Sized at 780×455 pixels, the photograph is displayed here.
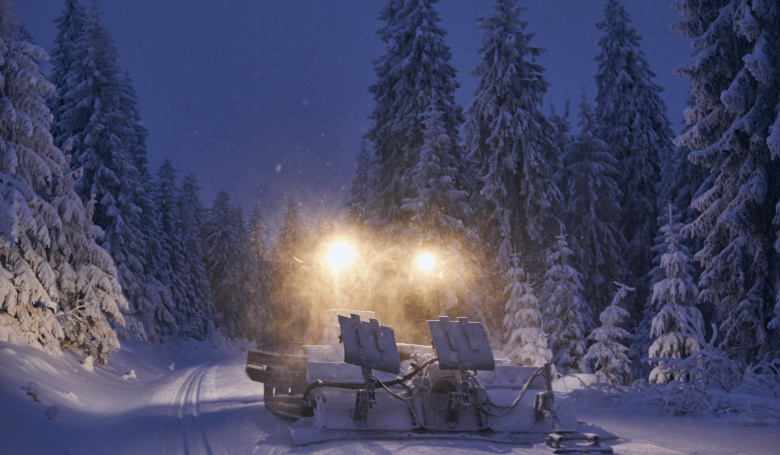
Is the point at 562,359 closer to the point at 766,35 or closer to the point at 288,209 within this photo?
the point at 766,35

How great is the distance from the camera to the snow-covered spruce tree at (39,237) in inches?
543

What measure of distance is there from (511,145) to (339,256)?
10042 mm

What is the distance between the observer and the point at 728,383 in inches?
424

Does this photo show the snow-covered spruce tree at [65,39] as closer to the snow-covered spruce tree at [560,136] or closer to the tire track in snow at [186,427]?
the tire track in snow at [186,427]

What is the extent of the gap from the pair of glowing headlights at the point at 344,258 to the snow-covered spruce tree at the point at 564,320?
4722mm

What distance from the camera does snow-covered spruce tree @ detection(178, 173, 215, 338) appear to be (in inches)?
1849

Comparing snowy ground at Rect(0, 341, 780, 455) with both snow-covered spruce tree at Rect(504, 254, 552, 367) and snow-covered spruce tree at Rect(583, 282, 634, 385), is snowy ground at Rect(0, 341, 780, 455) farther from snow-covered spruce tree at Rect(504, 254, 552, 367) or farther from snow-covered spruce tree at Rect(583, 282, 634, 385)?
snow-covered spruce tree at Rect(504, 254, 552, 367)

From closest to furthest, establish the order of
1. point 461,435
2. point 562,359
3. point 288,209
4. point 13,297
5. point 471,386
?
1. point 461,435
2. point 471,386
3. point 13,297
4. point 562,359
5. point 288,209

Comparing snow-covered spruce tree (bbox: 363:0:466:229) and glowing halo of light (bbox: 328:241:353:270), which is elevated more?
snow-covered spruce tree (bbox: 363:0:466:229)

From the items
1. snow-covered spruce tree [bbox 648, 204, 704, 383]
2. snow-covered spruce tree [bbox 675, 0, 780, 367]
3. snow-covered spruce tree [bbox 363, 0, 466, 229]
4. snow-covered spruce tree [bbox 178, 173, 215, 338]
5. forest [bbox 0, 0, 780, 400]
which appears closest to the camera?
snow-covered spruce tree [bbox 675, 0, 780, 367]

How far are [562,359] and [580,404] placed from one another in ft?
39.1

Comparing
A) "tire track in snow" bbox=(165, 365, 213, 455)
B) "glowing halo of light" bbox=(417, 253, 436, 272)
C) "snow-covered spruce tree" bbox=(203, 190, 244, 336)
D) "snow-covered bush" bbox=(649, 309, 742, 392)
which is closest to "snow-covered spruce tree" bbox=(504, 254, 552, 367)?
"glowing halo of light" bbox=(417, 253, 436, 272)

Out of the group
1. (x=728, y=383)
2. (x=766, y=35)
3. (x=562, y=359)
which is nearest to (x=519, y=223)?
(x=562, y=359)

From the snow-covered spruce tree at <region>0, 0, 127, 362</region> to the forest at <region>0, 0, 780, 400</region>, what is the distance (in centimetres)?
5
